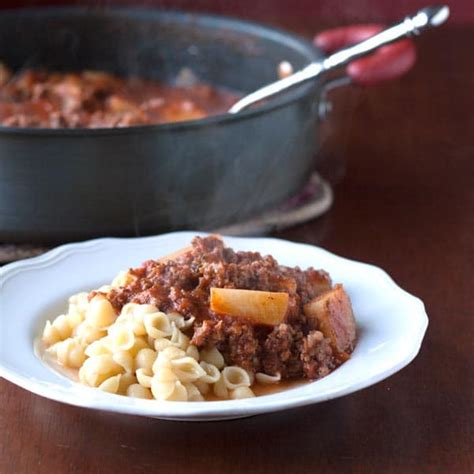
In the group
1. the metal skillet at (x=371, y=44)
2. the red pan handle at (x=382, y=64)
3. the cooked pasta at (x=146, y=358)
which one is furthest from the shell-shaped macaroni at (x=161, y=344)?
the red pan handle at (x=382, y=64)

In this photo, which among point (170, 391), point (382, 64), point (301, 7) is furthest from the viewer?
point (301, 7)

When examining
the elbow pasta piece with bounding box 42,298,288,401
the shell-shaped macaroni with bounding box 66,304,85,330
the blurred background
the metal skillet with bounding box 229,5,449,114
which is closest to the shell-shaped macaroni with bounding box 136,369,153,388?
the elbow pasta piece with bounding box 42,298,288,401

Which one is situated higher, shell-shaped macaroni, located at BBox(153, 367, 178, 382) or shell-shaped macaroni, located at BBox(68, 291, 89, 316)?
shell-shaped macaroni, located at BBox(153, 367, 178, 382)

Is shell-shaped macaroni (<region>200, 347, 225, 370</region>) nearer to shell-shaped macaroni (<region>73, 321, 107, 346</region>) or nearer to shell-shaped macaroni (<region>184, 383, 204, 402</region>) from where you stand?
shell-shaped macaroni (<region>184, 383, 204, 402</region>)

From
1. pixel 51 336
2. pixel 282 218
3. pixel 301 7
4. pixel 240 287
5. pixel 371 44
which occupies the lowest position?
pixel 301 7

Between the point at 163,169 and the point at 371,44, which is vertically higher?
the point at 371,44

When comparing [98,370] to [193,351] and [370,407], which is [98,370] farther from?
[370,407]

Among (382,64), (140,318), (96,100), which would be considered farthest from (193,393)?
(96,100)

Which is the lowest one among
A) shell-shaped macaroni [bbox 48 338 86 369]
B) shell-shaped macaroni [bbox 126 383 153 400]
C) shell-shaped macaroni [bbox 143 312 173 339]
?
shell-shaped macaroni [bbox 48 338 86 369]
